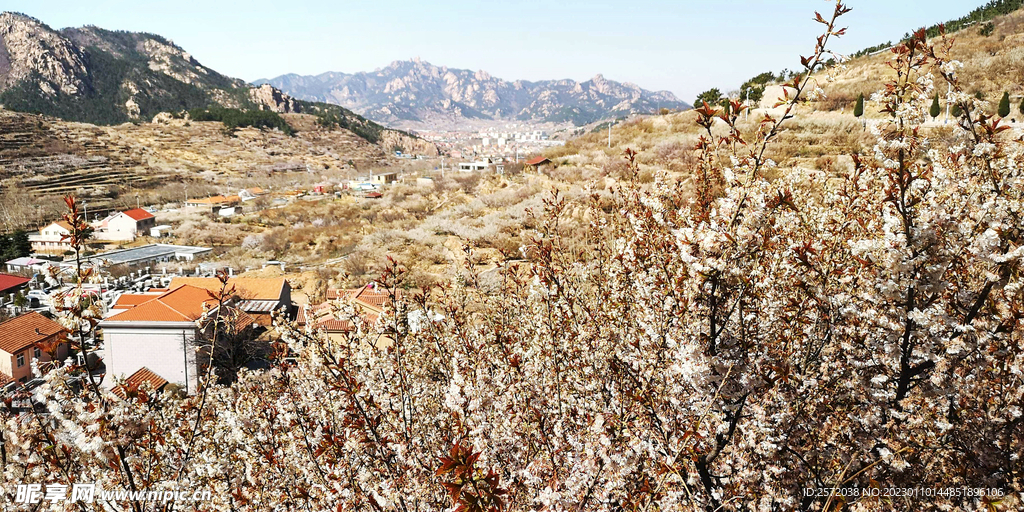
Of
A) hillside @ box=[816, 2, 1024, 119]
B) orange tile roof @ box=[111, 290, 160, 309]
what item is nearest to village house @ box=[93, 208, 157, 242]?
orange tile roof @ box=[111, 290, 160, 309]

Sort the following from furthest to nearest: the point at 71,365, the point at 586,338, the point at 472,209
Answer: the point at 472,209 → the point at 586,338 → the point at 71,365

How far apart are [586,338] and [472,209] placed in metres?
26.7

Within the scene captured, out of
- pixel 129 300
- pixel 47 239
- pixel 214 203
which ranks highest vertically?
pixel 214 203

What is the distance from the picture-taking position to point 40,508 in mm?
4250

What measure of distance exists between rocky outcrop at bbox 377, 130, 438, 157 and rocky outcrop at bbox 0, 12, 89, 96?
78249 mm

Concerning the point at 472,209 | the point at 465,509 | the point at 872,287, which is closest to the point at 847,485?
the point at 872,287

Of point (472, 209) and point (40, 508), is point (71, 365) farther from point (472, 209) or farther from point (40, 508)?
point (472, 209)

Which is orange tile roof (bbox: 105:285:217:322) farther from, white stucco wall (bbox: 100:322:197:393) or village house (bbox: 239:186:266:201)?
village house (bbox: 239:186:266:201)

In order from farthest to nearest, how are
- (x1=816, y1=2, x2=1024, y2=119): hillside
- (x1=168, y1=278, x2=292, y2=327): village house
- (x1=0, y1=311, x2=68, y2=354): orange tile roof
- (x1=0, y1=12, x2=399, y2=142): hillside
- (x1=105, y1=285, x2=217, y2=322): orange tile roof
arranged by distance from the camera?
1. (x1=0, y1=12, x2=399, y2=142): hillside
2. (x1=816, y1=2, x2=1024, y2=119): hillside
3. (x1=168, y1=278, x2=292, y2=327): village house
4. (x1=0, y1=311, x2=68, y2=354): orange tile roof
5. (x1=105, y1=285, x2=217, y2=322): orange tile roof

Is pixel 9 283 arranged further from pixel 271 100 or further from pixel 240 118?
pixel 271 100

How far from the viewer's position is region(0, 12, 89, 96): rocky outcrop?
430 feet

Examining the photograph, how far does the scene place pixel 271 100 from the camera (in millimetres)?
164875

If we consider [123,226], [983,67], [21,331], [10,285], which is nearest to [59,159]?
[123,226]

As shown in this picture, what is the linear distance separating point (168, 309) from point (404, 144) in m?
149
